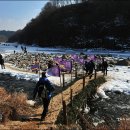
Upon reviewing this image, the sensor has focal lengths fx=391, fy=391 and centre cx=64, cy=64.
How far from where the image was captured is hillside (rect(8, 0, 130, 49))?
106588 millimetres

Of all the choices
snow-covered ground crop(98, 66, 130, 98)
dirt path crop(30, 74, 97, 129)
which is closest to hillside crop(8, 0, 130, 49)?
snow-covered ground crop(98, 66, 130, 98)

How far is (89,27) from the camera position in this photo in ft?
382

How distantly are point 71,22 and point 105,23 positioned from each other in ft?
51.9

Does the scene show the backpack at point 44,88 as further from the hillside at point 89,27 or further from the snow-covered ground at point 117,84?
the hillside at point 89,27

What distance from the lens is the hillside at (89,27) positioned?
107 m

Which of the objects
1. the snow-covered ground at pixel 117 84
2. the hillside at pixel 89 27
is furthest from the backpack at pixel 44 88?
the hillside at pixel 89 27

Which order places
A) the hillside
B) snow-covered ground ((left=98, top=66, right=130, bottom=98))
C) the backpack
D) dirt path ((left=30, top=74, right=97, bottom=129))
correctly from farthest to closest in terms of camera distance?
the hillside < snow-covered ground ((left=98, top=66, right=130, bottom=98)) < dirt path ((left=30, top=74, right=97, bottom=129)) < the backpack

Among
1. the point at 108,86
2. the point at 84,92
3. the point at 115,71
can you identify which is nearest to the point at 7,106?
the point at 84,92

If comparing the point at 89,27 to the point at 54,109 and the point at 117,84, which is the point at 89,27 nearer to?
the point at 117,84

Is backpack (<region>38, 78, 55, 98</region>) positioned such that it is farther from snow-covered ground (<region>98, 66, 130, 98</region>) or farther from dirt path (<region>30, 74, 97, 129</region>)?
snow-covered ground (<region>98, 66, 130, 98</region>)

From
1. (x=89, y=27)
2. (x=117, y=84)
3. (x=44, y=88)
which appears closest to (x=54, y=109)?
(x=44, y=88)

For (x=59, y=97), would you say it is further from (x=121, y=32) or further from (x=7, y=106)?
(x=121, y=32)

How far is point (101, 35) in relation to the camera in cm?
10981

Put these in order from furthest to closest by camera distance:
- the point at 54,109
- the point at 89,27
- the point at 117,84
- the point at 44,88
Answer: the point at 89,27 → the point at 117,84 → the point at 54,109 → the point at 44,88
